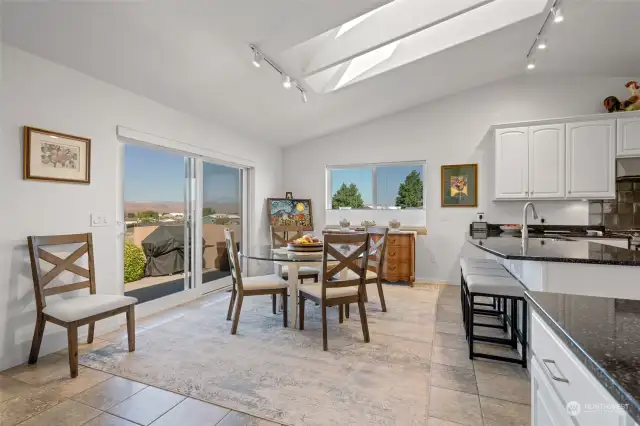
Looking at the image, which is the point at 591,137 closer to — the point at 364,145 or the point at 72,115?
the point at 364,145

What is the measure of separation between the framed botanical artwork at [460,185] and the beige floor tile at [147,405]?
4.37 m

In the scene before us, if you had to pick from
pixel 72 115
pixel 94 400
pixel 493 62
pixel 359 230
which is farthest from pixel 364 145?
pixel 94 400

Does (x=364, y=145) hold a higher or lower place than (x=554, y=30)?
lower

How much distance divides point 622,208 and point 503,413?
405 centimetres

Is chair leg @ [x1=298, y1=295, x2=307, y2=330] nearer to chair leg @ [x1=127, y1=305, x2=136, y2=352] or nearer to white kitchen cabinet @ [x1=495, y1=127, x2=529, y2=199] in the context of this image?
chair leg @ [x1=127, y1=305, x2=136, y2=352]

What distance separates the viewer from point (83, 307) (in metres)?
2.24

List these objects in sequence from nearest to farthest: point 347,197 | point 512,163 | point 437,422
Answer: point 437,422
point 512,163
point 347,197

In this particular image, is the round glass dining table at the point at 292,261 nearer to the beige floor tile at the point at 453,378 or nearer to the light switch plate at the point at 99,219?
the beige floor tile at the point at 453,378

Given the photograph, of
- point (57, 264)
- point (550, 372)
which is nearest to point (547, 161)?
point (550, 372)

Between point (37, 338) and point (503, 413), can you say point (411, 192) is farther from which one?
point (37, 338)

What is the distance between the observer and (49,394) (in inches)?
76.4

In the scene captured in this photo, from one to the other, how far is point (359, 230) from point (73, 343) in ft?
12.7

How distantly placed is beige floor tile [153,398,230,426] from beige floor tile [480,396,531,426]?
1.46m

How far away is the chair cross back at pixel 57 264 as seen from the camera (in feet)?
7.45
